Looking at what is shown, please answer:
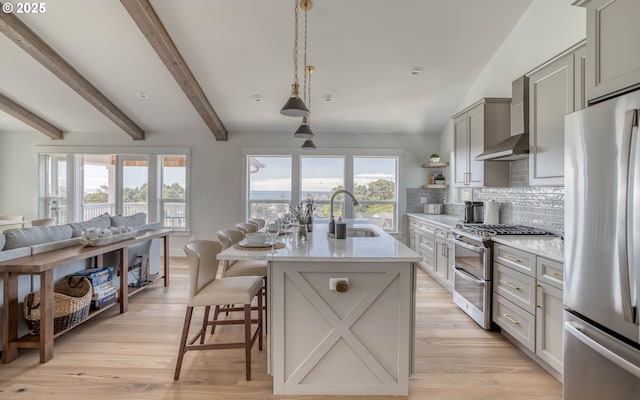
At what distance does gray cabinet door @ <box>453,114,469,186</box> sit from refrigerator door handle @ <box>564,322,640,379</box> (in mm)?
2545

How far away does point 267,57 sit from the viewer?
3588mm

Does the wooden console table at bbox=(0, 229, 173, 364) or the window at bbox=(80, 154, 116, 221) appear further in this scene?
the window at bbox=(80, 154, 116, 221)

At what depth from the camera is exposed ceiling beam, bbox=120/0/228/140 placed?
110 inches

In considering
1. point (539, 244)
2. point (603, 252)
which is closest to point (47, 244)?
point (603, 252)

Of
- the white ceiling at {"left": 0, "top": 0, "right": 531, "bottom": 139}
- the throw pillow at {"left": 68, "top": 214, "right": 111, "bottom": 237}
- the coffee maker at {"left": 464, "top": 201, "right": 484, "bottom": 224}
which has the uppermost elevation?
the white ceiling at {"left": 0, "top": 0, "right": 531, "bottom": 139}

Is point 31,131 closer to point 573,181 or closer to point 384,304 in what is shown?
point 384,304

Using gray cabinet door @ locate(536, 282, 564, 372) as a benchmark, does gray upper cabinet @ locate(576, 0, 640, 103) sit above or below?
above

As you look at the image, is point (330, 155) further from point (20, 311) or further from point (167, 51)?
point (20, 311)

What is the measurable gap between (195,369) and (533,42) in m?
4.34

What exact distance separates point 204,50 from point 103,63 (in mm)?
1380

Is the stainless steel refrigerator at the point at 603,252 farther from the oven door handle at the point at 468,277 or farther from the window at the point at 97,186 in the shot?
the window at the point at 97,186

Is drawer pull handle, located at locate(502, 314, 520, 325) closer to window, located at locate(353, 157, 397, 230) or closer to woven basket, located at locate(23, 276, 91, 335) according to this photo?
window, located at locate(353, 157, 397, 230)

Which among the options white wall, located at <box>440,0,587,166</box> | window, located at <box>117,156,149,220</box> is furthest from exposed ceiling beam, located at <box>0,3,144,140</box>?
white wall, located at <box>440,0,587,166</box>

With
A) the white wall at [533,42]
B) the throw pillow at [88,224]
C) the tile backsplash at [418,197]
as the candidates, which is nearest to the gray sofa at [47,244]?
the throw pillow at [88,224]
